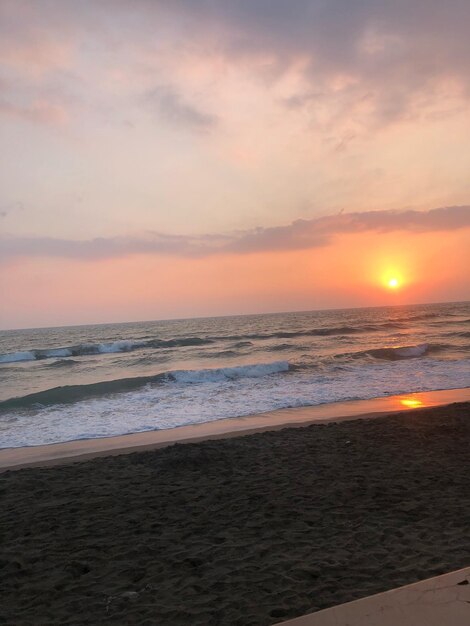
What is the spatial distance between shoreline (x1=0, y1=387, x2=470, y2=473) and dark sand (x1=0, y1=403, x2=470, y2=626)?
0.99 m

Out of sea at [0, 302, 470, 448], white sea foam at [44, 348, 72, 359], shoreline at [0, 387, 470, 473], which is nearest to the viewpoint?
shoreline at [0, 387, 470, 473]

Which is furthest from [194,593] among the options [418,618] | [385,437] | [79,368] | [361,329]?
[361,329]

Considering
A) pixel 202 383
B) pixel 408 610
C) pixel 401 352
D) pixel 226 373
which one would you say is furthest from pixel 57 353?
pixel 408 610

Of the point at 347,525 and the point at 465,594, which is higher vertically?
the point at 465,594

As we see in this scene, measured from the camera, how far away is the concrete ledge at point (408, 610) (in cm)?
242

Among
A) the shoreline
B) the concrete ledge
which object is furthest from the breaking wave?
the concrete ledge

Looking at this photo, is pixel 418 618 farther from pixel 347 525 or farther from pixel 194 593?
pixel 347 525

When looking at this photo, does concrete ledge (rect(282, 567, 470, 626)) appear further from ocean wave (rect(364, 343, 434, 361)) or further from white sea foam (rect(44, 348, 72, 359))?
white sea foam (rect(44, 348, 72, 359))

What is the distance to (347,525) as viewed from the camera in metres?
4.84

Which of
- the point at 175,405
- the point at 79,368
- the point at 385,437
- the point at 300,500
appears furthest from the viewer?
the point at 79,368

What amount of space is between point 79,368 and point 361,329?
2783 centimetres

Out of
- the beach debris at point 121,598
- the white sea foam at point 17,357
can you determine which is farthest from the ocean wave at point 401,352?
the white sea foam at point 17,357

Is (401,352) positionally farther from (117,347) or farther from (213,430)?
(117,347)

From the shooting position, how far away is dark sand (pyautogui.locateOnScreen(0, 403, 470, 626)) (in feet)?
11.8
